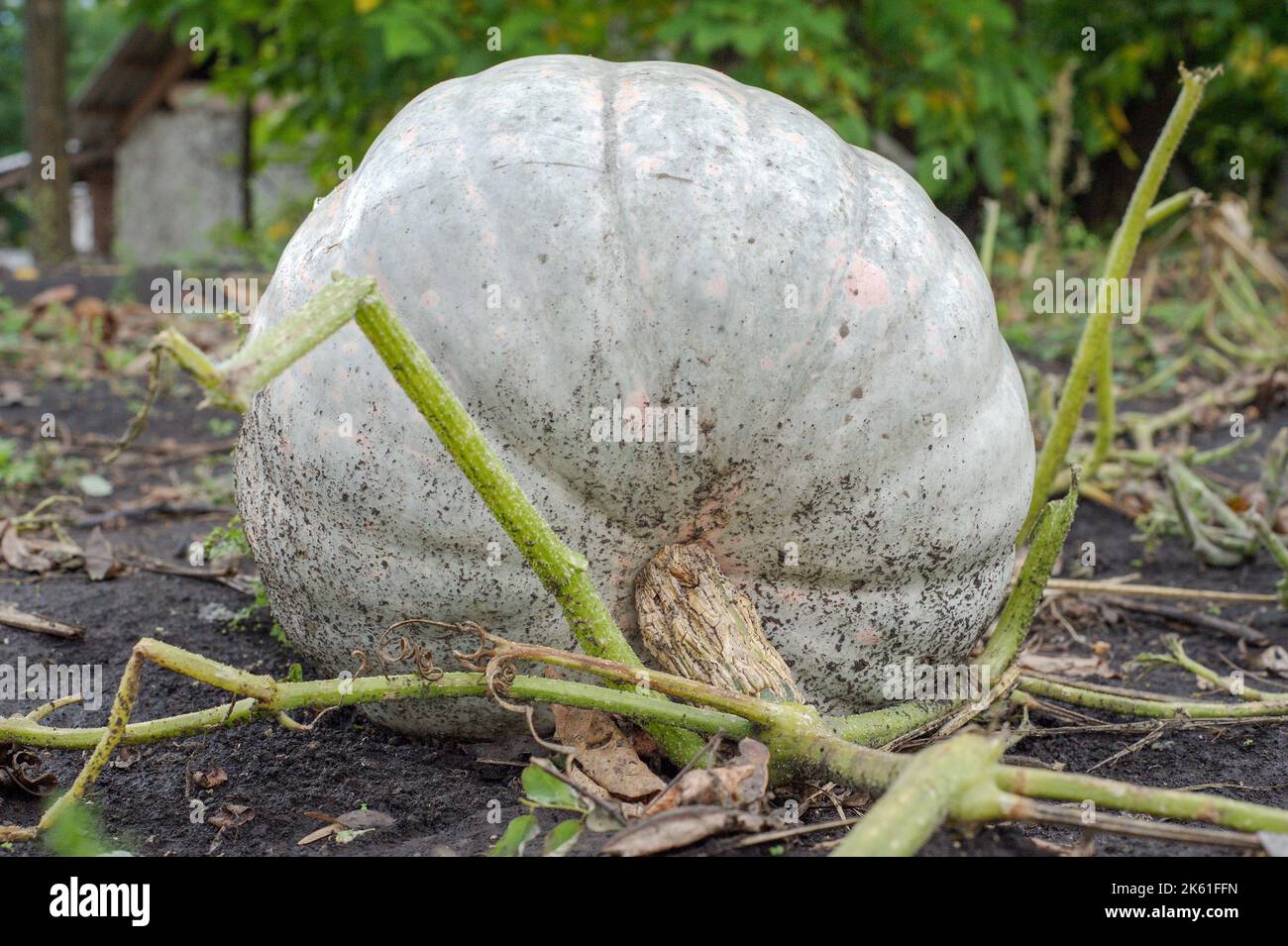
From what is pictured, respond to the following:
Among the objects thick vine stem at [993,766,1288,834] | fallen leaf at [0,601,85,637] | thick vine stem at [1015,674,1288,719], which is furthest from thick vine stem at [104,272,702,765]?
fallen leaf at [0,601,85,637]

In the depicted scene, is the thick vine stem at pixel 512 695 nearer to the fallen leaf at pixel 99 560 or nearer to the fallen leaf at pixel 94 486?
the fallen leaf at pixel 99 560

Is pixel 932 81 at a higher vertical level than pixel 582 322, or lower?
higher

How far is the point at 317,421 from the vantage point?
180cm

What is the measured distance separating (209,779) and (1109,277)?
5.83ft

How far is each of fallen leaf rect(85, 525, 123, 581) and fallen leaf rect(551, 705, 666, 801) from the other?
4.31ft

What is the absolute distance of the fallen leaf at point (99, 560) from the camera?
272 cm

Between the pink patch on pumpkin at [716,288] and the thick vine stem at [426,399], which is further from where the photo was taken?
the pink patch on pumpkin at [716,288]

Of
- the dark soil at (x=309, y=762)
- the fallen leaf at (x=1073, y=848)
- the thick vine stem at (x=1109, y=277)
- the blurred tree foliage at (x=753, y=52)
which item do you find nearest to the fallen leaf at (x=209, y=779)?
the dark soil at (x=309, y=762)

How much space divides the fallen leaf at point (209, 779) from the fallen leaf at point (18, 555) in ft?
3.58

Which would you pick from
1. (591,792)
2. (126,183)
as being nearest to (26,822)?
(591,792)

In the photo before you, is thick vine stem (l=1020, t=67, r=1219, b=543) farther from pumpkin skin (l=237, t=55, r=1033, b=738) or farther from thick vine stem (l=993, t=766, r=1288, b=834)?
thick vine stem (l=993, t=766, r=1288, b=834)

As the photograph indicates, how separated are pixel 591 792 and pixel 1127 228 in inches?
60.2

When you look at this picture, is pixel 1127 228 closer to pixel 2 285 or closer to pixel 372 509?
pixel 372 509

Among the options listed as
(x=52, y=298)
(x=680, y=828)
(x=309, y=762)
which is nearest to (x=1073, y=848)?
(x=680, y=828)
